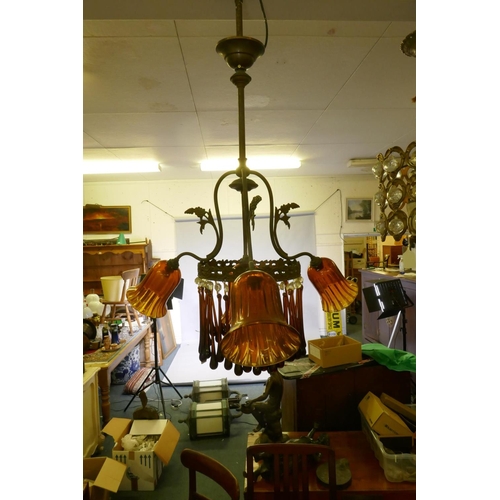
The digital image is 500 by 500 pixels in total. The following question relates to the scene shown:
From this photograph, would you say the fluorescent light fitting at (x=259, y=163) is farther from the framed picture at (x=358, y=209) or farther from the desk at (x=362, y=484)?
the desk at (x=362, y=484)

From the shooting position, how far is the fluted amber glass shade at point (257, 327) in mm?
668

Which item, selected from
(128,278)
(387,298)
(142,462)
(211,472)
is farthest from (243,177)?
(128,278)

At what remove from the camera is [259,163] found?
443 centimetres

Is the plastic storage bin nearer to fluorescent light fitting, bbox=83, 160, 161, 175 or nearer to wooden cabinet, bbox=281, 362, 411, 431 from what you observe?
wooden cabinet, bbox=281, 362, 411, 431

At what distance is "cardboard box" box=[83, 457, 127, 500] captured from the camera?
2.03m

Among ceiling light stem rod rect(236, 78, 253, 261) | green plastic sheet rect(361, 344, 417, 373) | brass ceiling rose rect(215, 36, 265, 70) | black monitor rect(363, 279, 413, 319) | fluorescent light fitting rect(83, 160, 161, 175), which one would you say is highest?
fluorescent light fitting rect(83, 160, 161, 175)

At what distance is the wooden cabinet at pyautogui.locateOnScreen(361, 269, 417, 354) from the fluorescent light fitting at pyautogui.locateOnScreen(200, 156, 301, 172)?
7.06 ft

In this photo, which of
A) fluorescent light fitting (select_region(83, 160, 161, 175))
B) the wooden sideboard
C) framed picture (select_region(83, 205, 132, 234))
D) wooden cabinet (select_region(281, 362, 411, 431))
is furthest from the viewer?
framed picture (select_region(83, 205, 132, 234))

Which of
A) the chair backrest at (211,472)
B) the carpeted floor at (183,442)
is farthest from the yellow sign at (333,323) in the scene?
the chair backrest at (211,472)

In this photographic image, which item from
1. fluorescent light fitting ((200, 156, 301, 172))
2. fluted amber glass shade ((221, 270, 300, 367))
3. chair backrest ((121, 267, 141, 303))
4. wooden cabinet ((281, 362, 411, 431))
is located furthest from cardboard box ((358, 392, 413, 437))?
chair backrest ((121, 267, 141, 303))

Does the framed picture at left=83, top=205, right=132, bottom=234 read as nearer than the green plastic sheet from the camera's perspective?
No
